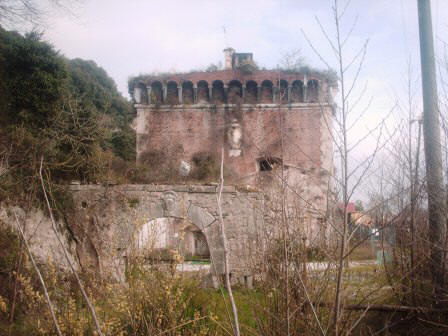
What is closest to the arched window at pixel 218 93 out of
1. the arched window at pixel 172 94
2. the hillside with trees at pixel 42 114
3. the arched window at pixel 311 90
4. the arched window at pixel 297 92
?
the arched window at pixel 172 94

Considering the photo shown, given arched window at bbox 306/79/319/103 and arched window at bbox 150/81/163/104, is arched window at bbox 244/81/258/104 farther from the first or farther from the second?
arched window at bbox 150/81/163/104

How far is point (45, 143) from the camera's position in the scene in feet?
22.6

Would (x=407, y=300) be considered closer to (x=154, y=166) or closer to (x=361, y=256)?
Answer: (x=361, y=256)

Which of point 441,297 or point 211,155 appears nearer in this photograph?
point 441,297

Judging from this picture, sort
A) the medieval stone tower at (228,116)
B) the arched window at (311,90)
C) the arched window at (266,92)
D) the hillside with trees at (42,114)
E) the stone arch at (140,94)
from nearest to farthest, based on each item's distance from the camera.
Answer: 1. the hillside with trees at (42,114)
2. the medieval stone tower at (228,116)
3. the arched window at (311,90)
4. the arched window at (266,92)
5. the stone arch at (140,94)

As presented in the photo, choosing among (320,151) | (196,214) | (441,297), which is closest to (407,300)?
(441,297)

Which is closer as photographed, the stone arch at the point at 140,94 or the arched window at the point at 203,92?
the arched window at the point at 203,92

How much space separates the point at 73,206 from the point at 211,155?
22.1 ft

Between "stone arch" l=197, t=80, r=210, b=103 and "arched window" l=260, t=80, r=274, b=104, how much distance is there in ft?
7.02

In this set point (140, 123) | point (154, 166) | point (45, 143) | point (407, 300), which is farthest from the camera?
point (140, 123)

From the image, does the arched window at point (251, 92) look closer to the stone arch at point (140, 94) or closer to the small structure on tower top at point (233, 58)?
the small structure on tower top at point (233, 58)

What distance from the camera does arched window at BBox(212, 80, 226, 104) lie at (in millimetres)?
14711

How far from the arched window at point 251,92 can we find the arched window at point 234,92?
0.80ft

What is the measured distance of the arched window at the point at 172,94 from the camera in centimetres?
1470
